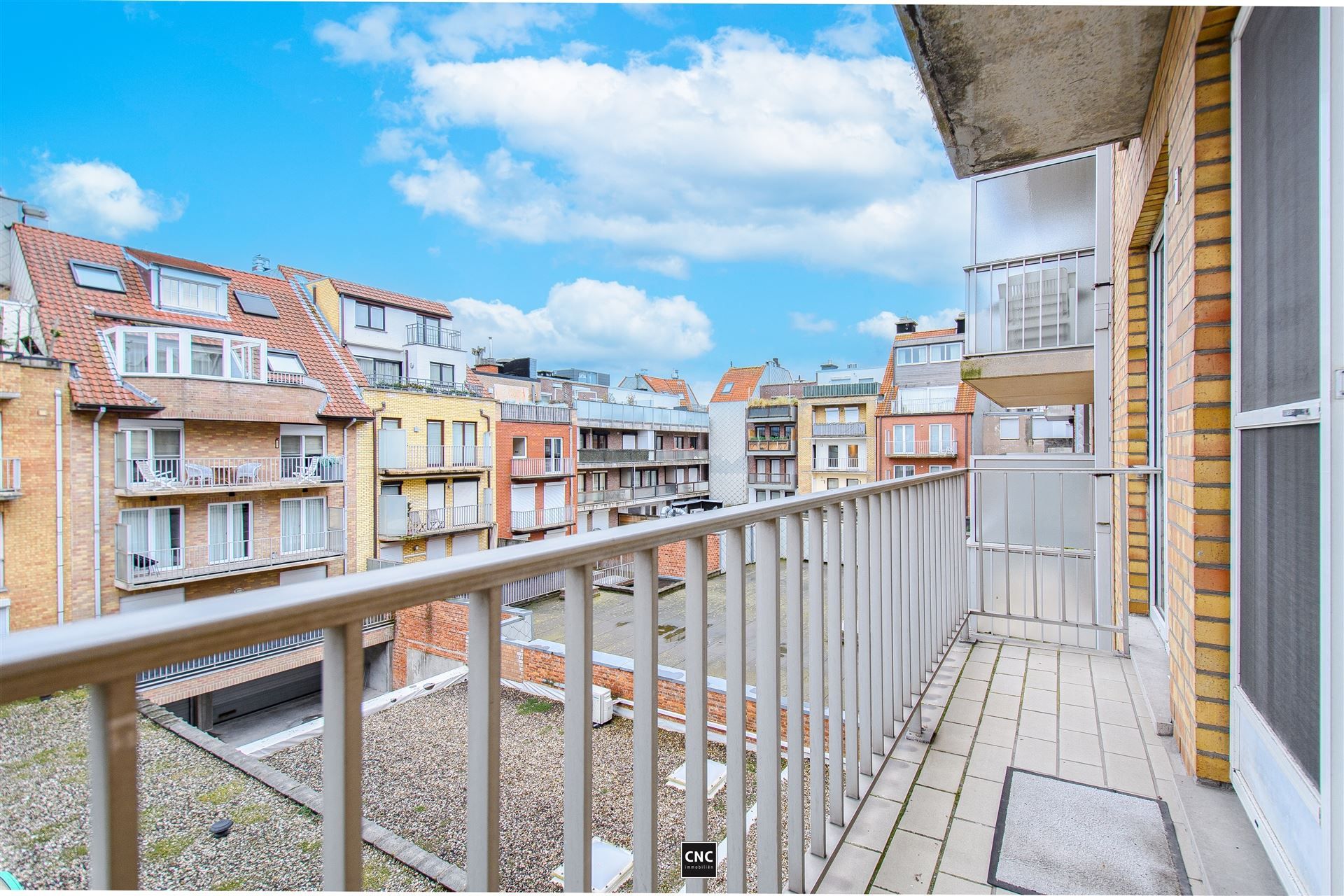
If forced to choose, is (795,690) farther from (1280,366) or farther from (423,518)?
(423,518)

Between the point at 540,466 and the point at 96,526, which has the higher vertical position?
the point at 540,466

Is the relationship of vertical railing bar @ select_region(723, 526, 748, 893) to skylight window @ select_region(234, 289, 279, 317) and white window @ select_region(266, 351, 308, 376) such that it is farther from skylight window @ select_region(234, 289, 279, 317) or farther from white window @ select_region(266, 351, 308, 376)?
skylight window @ select_region(234, 289, 279, 317)

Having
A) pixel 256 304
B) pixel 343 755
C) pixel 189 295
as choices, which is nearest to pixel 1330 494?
pixel 343 755

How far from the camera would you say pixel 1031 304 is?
4793 mm

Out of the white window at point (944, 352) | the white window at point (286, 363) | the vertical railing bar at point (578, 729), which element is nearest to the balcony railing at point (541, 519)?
the white window at point (286, 363)

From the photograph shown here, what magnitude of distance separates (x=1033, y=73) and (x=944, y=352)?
877 inches

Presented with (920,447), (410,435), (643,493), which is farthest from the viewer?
(643,493)

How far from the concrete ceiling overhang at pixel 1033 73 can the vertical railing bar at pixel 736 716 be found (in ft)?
5.57

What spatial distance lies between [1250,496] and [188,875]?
18.5 ft

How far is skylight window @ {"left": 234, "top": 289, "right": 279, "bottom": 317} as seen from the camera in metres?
14.3

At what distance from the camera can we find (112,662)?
0.43 metres

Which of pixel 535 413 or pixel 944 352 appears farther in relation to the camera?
pixel 944 352

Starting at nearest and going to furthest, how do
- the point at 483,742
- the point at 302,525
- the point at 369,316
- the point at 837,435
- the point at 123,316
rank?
the point at 483,742, the point at 123,316, the point at 302,525, the point at 369,316, the point at 837,435

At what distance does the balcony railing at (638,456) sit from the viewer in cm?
2278
